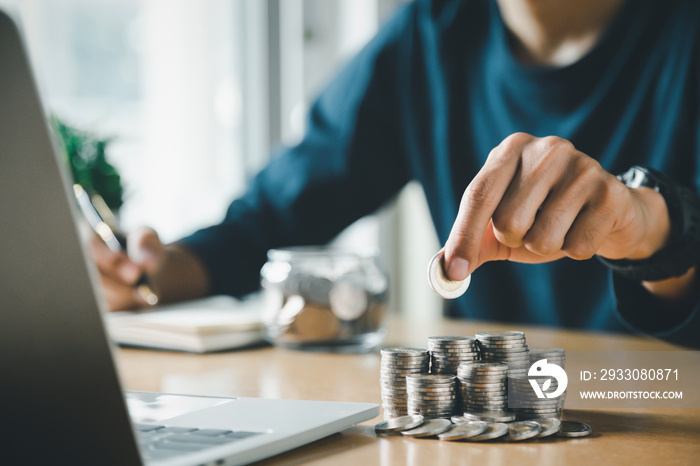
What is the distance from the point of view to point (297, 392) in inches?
27.6

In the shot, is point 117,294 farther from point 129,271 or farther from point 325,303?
point 325,303

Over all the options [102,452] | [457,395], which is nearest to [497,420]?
[457,395]

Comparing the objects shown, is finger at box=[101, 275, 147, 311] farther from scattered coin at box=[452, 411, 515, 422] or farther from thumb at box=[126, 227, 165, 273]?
scattered coin at box=[452, 411, 515, 422]

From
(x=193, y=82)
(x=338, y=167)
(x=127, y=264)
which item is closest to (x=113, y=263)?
(x=127, y=264)

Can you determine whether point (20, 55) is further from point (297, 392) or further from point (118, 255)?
point (118, 255)

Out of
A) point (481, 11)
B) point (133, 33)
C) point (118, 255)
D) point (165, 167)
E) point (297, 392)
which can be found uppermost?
point (133, 33)

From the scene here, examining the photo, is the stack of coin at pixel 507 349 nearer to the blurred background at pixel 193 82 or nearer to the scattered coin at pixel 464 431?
the scattered coin at pixel 464 431

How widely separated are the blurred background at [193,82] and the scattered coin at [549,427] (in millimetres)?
1221

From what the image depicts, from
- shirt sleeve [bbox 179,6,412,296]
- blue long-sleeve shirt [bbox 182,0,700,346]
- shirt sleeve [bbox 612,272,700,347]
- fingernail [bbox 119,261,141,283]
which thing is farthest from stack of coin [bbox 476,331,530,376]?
shirt sleeve [bbox 179,6,412,296]

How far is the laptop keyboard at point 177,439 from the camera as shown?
42 centimetres

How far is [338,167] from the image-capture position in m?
1.52

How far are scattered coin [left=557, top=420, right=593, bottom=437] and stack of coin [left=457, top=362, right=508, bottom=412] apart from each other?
4cm

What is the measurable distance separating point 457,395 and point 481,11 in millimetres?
1080

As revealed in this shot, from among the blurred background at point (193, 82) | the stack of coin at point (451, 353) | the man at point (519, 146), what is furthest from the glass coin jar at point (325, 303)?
the blurred background at point (193, 82)
